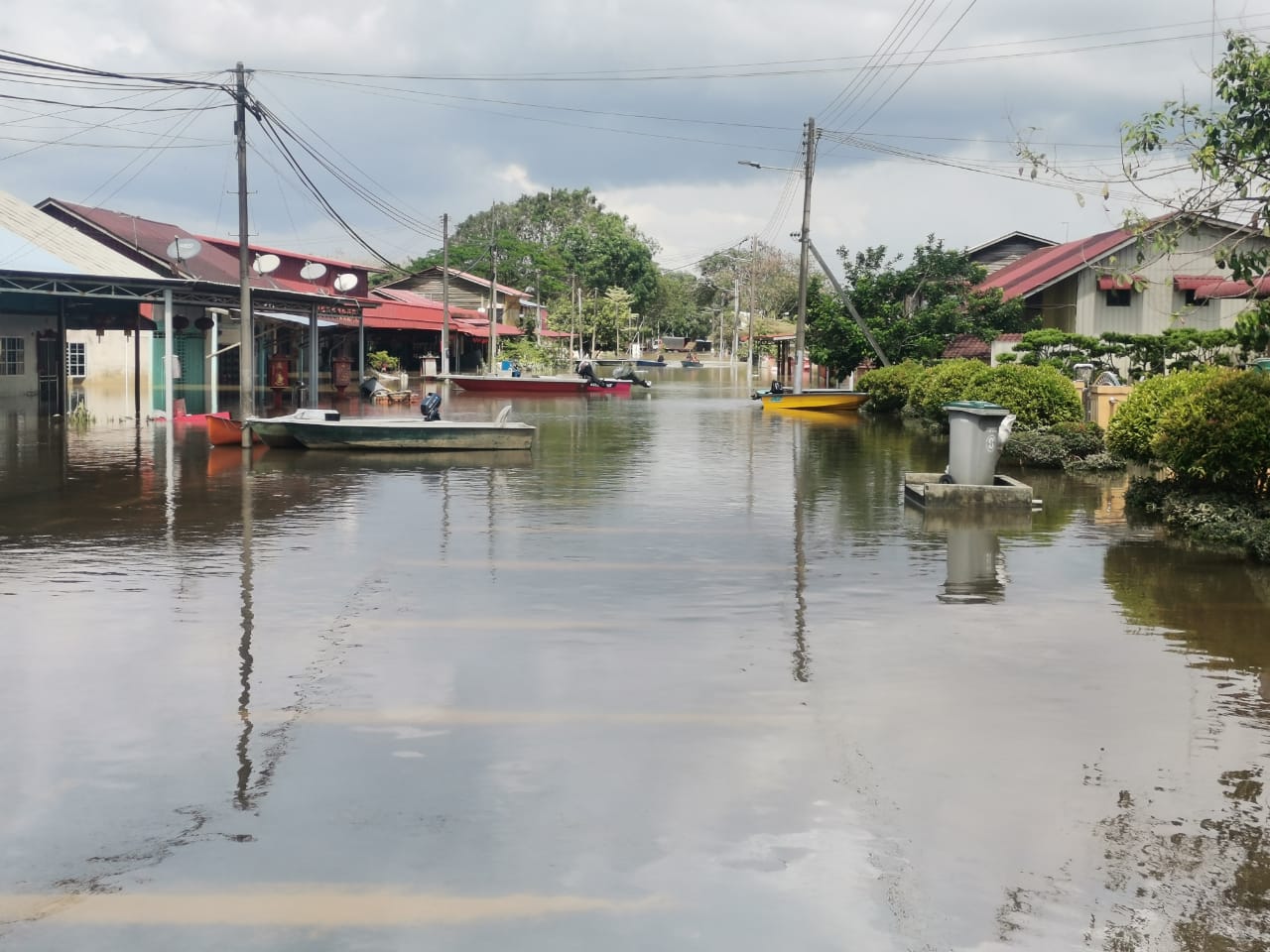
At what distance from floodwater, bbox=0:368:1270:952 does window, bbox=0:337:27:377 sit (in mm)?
30989

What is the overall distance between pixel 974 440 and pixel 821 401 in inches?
1031

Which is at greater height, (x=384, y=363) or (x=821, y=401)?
(x=384, y=363)

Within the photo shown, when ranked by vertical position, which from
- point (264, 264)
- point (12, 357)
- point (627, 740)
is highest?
point (264, 264)

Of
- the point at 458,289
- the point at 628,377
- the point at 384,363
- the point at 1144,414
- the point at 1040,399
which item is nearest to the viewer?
the point at 1144,414

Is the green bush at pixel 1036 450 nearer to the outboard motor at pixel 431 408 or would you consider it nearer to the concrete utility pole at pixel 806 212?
the outboard motor at pixel 431 408

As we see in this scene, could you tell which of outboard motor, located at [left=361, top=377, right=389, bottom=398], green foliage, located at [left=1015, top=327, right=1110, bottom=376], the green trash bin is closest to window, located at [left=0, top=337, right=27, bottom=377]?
outboard motor, located at [left=361, top=377, right=389, bottom=398]

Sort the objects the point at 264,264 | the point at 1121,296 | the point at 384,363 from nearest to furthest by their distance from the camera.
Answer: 1. the point at 1121,296
2. the point at 264,264
3. the point at 384,363

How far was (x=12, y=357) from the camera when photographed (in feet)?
142

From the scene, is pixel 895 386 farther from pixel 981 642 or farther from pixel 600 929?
pixel 600 929

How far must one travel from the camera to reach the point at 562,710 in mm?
7766

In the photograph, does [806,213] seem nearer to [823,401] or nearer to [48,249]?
A: [823,401]

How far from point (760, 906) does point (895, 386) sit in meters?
38.3

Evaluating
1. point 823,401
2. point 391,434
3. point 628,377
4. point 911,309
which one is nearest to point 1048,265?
point 911,309

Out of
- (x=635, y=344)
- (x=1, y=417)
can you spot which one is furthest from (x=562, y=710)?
(x=635, y=344)
